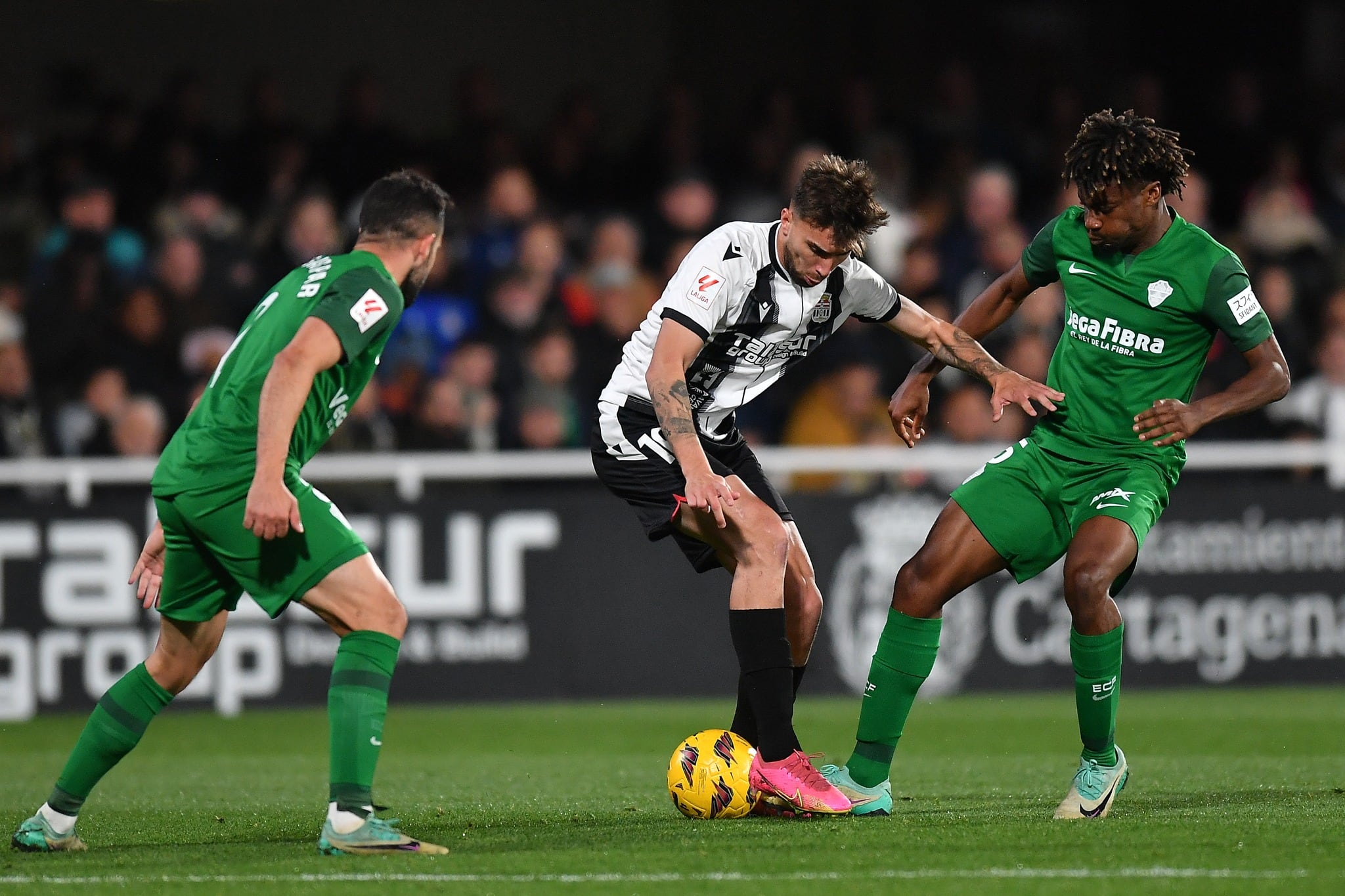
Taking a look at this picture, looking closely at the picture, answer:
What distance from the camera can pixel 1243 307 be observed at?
577cm

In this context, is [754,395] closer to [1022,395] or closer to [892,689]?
[1022,395]

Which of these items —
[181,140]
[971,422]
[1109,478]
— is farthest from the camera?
[181,140]

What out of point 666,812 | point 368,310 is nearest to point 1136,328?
point 666,812

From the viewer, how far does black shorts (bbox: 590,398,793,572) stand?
6152 millimetres

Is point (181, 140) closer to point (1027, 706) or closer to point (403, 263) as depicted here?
point (1027, 706)

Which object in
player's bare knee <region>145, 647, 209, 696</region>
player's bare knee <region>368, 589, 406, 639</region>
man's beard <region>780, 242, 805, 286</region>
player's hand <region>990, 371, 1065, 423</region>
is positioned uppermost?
man's beard <region>780, 242, 805, 286</region>

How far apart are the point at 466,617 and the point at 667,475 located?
4.65m

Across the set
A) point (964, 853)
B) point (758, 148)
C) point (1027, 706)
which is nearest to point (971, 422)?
point (1027, 706)

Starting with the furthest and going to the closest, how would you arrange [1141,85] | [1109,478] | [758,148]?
[1141,85] → [758,148] → [1109,478]

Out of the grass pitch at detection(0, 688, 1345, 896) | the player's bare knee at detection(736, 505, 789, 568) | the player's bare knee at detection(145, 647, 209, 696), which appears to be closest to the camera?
the grass pitch at detection(0, 688, 1345, 896)

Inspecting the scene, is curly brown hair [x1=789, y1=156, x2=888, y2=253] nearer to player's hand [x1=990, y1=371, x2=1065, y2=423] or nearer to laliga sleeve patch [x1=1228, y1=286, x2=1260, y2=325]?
player's hand [x1=990, y1=371, x2=1065, y2=423]

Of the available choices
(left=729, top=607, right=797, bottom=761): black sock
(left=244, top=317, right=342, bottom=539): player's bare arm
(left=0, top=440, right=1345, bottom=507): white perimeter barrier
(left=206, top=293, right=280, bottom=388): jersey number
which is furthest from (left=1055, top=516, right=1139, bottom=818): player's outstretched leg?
(left=0, top=440, right=1345, bottom=507): white perimeter barrier

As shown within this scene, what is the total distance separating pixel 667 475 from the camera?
20.2 feet

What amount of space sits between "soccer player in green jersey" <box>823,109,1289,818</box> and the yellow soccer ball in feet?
1.12
